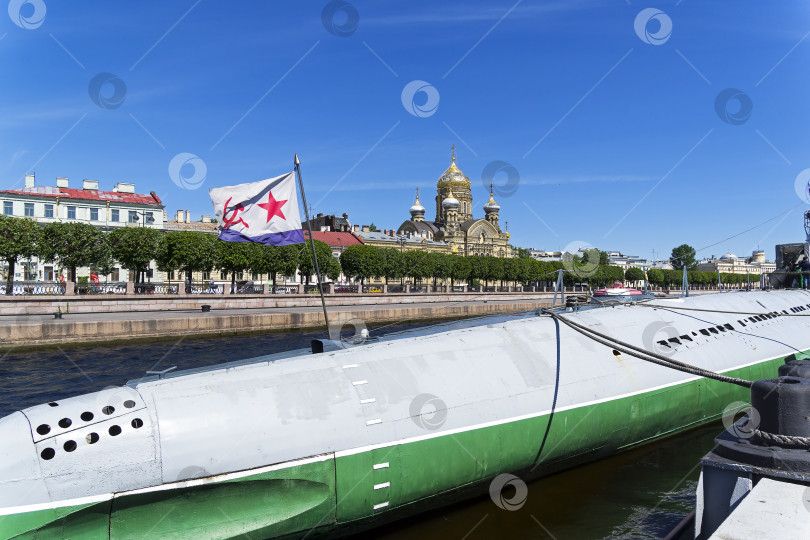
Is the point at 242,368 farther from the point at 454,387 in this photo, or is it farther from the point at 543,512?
the point at 543,512

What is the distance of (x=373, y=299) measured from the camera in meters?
66.8

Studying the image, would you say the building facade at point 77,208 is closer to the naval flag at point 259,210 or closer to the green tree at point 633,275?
the naval flag at point 259,210

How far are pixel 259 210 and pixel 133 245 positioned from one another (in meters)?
55.5

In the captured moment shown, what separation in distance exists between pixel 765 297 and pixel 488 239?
5188 inches

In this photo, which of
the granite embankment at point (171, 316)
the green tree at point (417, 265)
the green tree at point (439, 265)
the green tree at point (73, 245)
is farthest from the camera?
the green tree at point (439, 265)

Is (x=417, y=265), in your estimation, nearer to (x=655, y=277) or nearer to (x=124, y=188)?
(x=124, y=188)

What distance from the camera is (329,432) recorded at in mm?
7844

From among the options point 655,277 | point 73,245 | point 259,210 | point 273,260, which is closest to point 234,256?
point 273,260

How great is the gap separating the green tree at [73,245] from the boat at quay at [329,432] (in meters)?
54.4

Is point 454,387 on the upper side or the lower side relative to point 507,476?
upper

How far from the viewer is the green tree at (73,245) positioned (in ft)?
180

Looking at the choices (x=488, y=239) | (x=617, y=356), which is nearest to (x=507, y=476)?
(x=617, y=356)

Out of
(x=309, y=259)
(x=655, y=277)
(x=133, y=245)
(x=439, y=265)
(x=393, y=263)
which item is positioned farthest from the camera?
(x=655, y=277)

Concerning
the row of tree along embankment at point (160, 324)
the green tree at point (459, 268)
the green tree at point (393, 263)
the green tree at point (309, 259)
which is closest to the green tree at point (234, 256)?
the green tree at point (309, 259)
